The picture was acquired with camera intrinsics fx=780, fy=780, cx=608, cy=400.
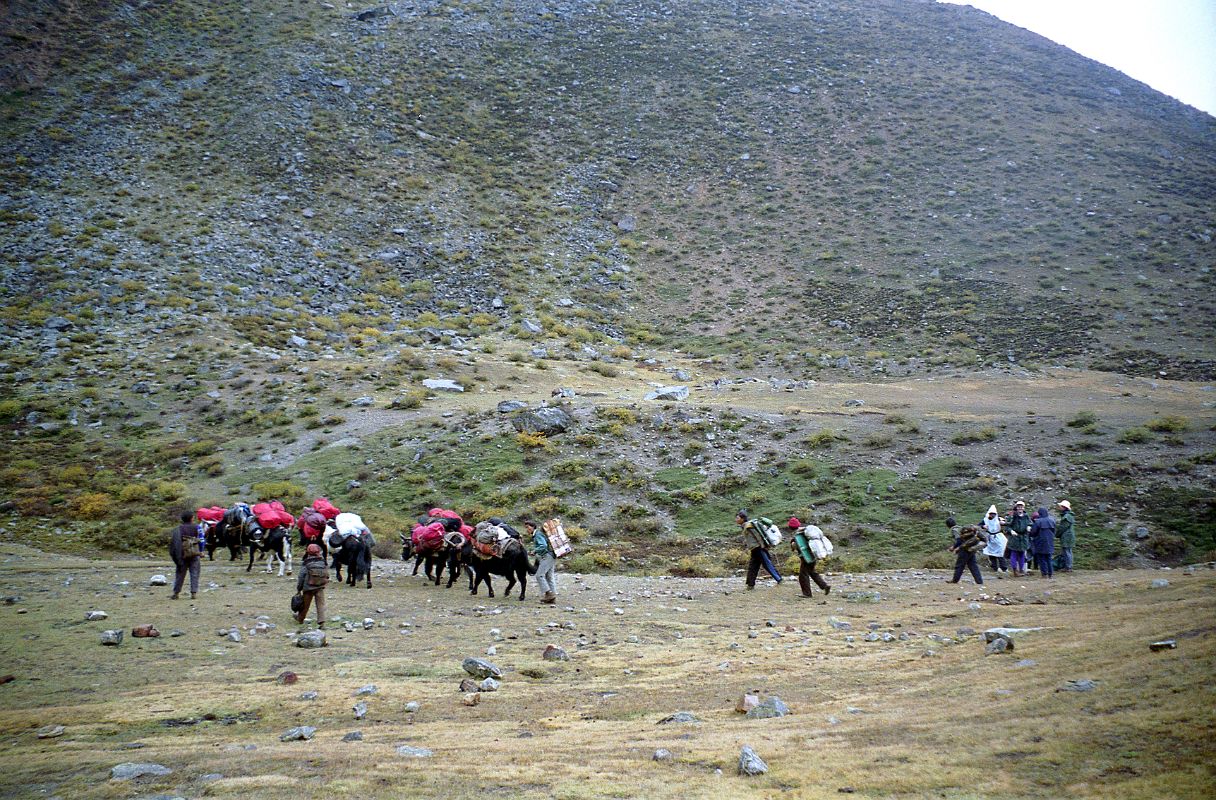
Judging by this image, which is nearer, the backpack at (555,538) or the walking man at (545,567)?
the backpack at (555,538)

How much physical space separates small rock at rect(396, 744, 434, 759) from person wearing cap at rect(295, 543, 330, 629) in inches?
248

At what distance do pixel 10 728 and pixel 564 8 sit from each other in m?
85.0

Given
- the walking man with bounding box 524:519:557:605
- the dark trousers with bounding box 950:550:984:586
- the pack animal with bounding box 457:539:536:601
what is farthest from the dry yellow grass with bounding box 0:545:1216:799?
the dark trousers with bounding box 950:550:984:586

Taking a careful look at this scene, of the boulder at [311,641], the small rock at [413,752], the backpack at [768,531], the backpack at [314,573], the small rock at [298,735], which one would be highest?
the backpack at [768,531]

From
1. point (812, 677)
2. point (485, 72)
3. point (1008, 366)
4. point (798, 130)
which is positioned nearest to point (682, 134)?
point (798, 130)

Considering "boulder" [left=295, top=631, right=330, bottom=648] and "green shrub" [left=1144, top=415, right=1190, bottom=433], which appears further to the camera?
"green shrub" [left=1144, top=415, right=1190, bottom=433]

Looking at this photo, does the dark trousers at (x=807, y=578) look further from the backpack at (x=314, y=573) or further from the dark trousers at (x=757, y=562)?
the backpack at (x=314, y=573)

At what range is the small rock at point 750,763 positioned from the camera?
21.3 ft

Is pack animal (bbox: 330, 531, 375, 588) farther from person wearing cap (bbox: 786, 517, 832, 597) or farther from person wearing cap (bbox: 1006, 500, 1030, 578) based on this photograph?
person wearing cap (bbox: 1006, 500, 1030, 578)

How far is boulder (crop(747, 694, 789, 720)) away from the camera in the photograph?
328 inches

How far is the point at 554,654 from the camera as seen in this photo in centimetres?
1159

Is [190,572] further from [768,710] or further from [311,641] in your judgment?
[768,710]

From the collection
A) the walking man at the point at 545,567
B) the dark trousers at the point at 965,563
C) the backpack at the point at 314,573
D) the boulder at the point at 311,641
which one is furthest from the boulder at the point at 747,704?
the dark trousers at the point at 965,563

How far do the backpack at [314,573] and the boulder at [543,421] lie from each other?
15.7 meters
